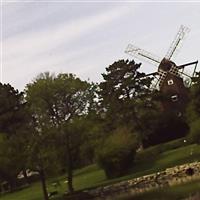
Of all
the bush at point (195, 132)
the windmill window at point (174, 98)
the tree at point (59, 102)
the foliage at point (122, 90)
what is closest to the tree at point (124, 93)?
the foliage at point (122, 90)

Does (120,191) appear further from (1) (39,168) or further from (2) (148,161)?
(2) (148,161)

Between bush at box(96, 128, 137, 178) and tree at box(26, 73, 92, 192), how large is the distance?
6274 mm

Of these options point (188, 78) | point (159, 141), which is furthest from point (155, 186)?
point (188, 78)

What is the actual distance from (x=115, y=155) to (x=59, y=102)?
10.5m

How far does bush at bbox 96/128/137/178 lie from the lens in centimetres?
7375

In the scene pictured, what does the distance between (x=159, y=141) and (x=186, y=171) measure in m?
36.3

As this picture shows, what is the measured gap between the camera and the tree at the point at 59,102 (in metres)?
67.5

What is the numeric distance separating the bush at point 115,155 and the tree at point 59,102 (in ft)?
20.6

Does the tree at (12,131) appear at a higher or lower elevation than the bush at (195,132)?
higher

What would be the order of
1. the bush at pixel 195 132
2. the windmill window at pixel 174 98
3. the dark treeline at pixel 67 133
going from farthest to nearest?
the windmill window at pixel 174 98 < the bush at pixel 195 132 < the dark treeline at pixel 67 133

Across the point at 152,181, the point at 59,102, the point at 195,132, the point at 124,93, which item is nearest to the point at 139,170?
the point at 195,132

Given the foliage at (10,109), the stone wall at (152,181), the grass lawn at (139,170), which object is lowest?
the stone wall at (152,181)

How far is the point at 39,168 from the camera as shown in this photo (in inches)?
2648

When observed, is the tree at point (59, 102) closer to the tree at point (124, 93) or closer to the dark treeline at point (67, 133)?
the dark treeline at point (67, 133)
